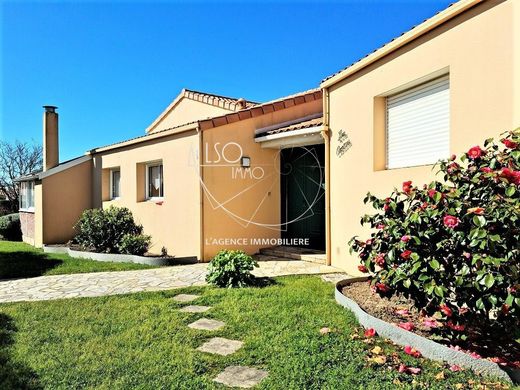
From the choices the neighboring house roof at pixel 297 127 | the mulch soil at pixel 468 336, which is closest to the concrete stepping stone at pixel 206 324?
the mulch soil at pixel 468 336

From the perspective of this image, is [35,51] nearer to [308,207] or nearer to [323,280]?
[308,207]

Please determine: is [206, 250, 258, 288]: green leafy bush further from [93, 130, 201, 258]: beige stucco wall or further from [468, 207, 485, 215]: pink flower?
[468, 207, 485, 215]: pink flower

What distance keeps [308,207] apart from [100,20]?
987 cm

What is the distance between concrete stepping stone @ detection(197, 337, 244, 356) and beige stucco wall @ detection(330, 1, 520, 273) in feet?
16.0

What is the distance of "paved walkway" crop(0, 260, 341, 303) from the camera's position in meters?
8.40

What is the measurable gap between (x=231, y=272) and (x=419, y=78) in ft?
19.2

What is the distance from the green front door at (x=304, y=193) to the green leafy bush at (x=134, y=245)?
17.2 feet

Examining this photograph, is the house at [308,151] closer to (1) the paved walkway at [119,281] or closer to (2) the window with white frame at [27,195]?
(2) the window with white frame at [27,195]

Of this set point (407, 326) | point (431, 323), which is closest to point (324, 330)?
point (407, 326)

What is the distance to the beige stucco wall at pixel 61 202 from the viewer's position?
1722 cm

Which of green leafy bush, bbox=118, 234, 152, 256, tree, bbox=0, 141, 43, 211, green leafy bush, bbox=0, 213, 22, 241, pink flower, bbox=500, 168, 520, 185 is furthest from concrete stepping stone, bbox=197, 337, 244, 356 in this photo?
tree, bbox=0, 141, 43, 211

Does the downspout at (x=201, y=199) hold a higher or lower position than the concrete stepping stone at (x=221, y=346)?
higher

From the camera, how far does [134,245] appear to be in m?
13.4
